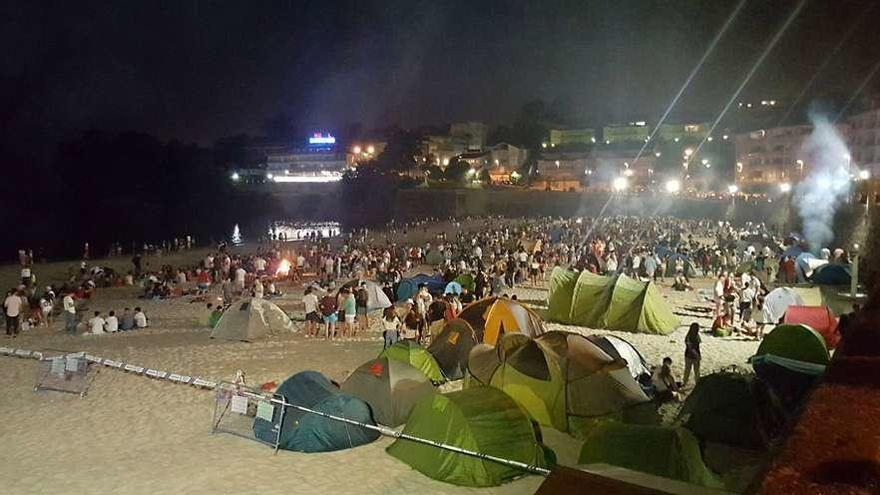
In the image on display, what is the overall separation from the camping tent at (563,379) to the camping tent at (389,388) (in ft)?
4.01

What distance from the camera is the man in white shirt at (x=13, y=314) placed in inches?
630

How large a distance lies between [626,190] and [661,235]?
32.4m

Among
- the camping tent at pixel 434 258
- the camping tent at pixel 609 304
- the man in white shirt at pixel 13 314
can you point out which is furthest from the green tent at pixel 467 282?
the man in white shirt at pixel 13 314

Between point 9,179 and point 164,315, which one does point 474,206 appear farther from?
point 9,179

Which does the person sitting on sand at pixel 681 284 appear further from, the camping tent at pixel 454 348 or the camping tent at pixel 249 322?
the camping tent at pixel 249 322

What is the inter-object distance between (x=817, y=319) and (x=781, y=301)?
4.95ft

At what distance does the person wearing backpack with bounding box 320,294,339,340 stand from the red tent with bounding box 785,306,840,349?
10679mm

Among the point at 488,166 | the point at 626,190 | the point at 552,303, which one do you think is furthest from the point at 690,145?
the point at 552,303

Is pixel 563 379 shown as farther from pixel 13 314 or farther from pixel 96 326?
pixel 13 314

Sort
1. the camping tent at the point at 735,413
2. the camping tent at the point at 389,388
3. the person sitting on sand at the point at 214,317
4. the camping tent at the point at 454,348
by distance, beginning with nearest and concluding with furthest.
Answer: the camping tent at the point at 735,413 → the camping tent at the point at 389,388 → the camping tent at the point at 454,348 → the person sitting on sand at the point at 214,317

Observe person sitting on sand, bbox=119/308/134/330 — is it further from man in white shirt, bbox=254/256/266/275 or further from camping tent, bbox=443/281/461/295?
man in white shirt, bbox=254/256/266/275

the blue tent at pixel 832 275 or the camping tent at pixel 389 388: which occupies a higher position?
the blue tent at pixel 832 275

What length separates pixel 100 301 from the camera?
71.8 feet

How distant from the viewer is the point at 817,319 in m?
14.3
